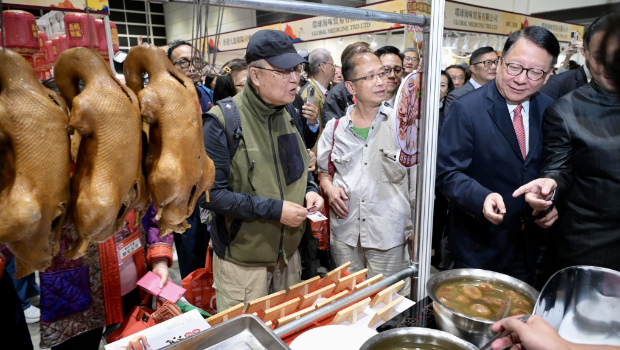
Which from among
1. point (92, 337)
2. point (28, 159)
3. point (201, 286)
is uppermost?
point (28, 159)

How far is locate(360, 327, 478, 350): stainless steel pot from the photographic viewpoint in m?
1.06

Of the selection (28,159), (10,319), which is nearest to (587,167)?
(28,159)

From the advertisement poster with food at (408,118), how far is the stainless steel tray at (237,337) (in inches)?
33.9

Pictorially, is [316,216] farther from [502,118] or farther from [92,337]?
[92,337]

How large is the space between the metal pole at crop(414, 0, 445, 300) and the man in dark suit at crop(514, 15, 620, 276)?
0.51 meters

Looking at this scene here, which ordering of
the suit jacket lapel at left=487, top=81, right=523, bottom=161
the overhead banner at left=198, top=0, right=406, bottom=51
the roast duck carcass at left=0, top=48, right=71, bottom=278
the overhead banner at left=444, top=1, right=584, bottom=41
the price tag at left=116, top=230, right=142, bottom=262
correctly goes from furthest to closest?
1. the overhead banner at left=444, top=1, right=584, bottom=41
2. the overhead banner at left=198, top=0, right=406, bottom=51
3. the suit jacket lapel at left=487, top=81, right=523, bottom=161
4. the price tag at left=116, top=230, right=142, bottom=262
5. the roast duck carcass at left=0, top=48, right=71, bottom=278

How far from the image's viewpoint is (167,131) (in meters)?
0.77

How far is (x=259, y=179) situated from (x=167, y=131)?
3.42 feet

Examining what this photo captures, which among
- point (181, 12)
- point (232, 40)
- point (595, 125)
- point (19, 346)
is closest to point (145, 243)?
point (19, 346)

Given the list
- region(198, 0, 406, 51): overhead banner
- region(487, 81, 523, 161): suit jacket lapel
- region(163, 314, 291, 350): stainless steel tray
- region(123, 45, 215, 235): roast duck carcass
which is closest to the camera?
region(123, 45, 215, 235): roast duck carcass

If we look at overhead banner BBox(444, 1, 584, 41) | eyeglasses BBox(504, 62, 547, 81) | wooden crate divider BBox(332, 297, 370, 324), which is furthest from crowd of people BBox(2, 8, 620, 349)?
overhead banner BBox(444, 1, 584, 41)

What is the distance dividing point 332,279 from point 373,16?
0.98m

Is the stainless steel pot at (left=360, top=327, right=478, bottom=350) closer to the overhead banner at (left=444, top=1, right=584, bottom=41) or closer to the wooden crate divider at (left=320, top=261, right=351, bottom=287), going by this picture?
the wooden crate divider at (left=320, top=261, right=351, bottom=287)

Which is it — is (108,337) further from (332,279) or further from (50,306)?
(332,279)
